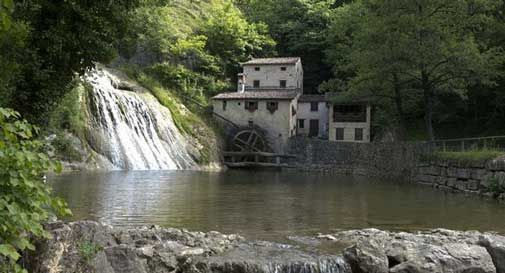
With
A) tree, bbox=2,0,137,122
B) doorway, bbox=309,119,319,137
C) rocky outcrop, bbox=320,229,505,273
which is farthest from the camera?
doorway, bbox=309,119,319,137

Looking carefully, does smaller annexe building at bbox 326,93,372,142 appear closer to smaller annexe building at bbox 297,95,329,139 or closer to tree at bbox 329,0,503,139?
smaller annexe building at bbox 297,95,329,139

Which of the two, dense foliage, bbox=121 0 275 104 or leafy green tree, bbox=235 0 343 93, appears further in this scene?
leafy green tree, bbox=235 0 343 93

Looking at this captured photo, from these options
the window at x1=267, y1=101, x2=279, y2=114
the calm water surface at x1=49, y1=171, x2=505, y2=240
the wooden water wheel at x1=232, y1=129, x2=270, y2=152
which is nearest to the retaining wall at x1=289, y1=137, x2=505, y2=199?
the calm water surface at x1=49, y1=171, x2=505, y2=240

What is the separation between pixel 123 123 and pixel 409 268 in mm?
28813

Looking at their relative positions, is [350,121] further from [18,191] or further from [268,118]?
[18,191]

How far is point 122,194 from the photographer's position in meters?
19.0

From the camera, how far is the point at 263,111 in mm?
47125

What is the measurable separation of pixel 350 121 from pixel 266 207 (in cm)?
3089

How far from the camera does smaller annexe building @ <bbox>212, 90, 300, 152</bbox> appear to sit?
46.4 meters

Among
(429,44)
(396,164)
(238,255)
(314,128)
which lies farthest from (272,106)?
(238,255)

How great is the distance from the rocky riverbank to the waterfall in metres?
23.2

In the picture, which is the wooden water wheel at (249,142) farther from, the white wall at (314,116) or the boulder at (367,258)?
the boulder at (367,258)

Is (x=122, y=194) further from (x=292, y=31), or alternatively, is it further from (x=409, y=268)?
(x=292, y=31)

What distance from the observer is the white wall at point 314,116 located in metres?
49.6
